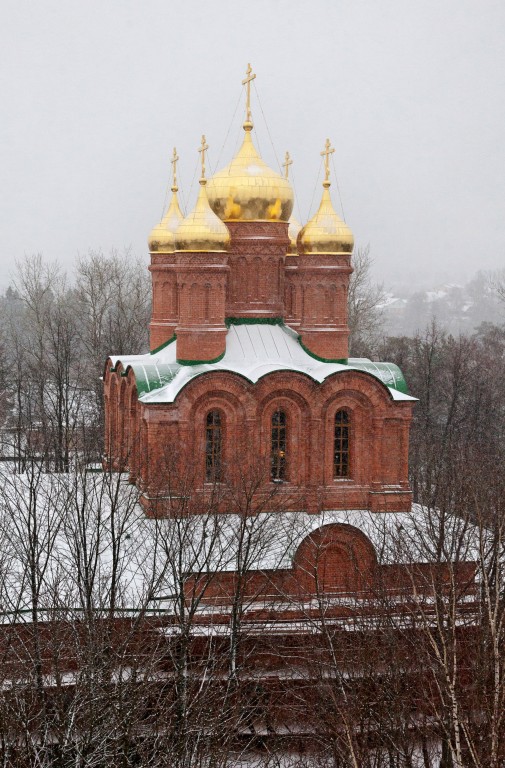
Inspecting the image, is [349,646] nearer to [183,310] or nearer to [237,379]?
[237,379]

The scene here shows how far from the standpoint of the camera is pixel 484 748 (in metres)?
8.73

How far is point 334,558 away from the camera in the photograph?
15430 mm

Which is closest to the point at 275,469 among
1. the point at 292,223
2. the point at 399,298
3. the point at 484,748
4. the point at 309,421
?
the point at 309,421

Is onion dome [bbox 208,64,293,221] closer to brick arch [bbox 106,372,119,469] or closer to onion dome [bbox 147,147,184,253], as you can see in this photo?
onion dome [bbox 147,147,184,253]

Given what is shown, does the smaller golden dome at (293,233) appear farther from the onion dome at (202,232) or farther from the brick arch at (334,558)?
the brick arch at (334,558)

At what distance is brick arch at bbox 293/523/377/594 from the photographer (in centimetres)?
1470

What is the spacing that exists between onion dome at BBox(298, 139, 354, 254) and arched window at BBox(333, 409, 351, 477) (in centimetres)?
325

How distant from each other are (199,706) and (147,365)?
8.75 metres

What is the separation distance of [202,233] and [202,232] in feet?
0.06

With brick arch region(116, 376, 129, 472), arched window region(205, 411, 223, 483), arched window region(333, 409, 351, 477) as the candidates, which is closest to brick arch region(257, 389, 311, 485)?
arched window region(333, 409, 351, 477)

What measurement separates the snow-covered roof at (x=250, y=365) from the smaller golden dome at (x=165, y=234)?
2.62 meters

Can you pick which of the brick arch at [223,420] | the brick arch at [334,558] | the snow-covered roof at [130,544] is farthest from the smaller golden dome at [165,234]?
the brick arch at [334,558]

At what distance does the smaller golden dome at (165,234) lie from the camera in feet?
67.7

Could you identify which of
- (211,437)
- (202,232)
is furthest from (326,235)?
(211,437)
